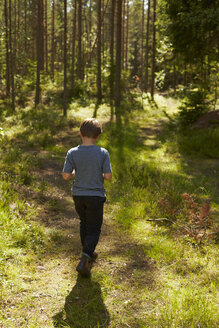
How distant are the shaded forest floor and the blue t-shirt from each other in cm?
121

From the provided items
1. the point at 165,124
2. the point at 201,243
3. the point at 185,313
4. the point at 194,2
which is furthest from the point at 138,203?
the point at 165,124

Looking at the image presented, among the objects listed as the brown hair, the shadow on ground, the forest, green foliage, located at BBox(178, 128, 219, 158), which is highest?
the brown hair

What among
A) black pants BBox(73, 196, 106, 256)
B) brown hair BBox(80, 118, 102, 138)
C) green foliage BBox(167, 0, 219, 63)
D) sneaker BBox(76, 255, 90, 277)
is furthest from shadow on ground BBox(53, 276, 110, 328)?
green foliage BBox(167, 0, 219, 63)

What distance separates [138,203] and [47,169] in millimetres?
3558

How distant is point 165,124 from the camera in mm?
16156

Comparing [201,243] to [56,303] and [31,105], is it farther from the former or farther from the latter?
[31,105]

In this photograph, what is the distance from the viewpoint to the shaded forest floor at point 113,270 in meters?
3.14

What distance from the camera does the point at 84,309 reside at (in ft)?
10.9

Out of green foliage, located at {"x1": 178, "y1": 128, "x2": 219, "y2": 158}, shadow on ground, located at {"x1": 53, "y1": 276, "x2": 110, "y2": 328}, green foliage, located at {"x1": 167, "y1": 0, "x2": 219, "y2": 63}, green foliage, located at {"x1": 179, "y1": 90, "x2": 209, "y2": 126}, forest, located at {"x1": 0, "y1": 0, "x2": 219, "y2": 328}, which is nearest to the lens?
shadow on ground, located at {"x1": 53, "y1": 276, "x2": 110, "y2": 328}

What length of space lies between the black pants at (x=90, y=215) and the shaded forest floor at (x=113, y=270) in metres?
0.51

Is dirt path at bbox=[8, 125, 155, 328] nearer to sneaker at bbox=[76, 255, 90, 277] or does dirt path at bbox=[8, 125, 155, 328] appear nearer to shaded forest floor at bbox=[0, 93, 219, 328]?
shaded forest floor at bbox=[0, 93, 219, 328]

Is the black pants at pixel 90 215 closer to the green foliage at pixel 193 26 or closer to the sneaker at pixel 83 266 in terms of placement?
the sneaker at pixel 83 266

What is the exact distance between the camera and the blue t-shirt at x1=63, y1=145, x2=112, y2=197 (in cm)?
370

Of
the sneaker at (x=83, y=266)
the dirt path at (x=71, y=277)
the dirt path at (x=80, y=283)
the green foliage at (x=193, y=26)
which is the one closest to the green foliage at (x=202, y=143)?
the green foliage at (x=193, y=26)
